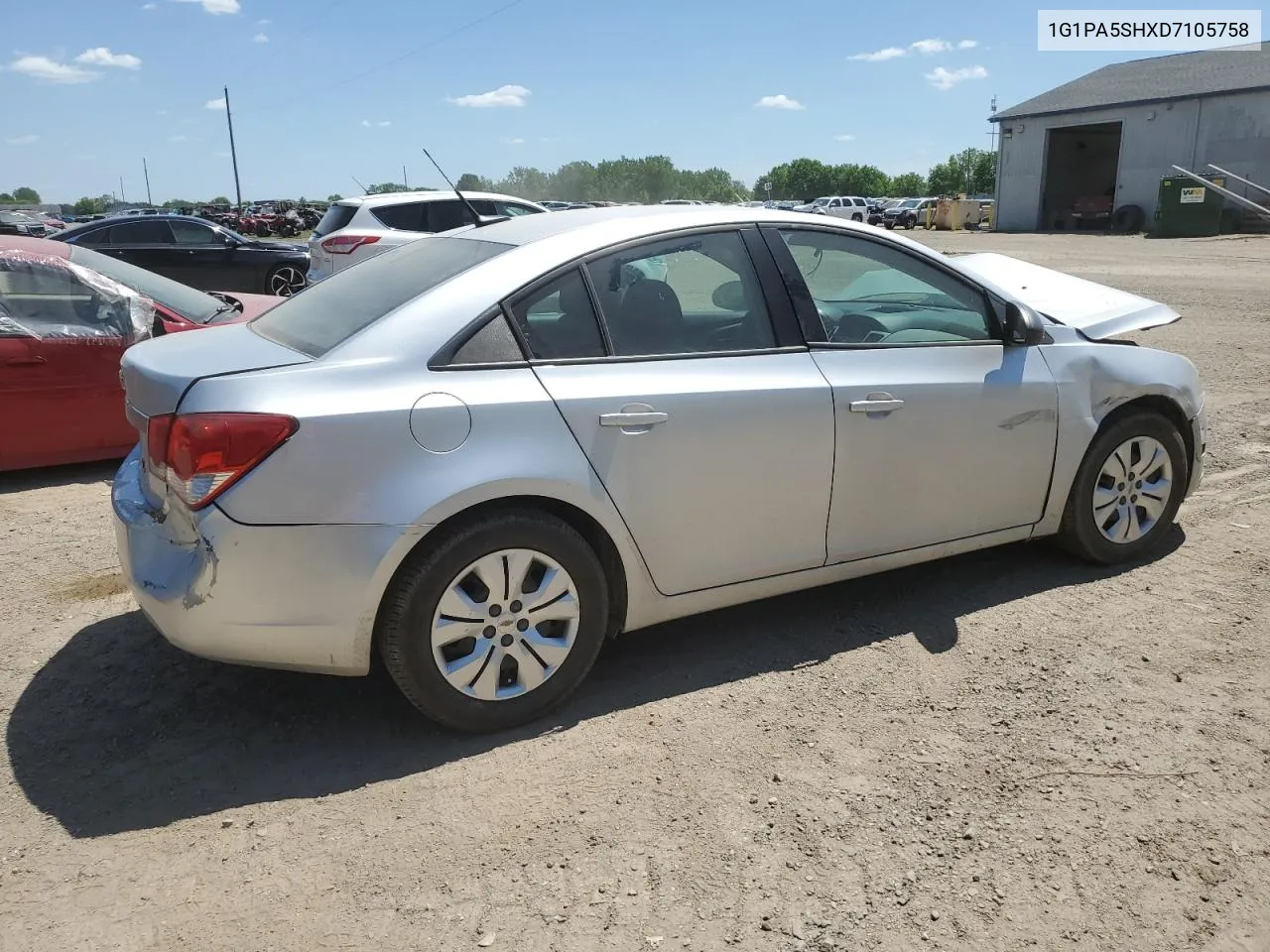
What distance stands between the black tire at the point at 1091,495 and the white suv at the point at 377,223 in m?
9.52

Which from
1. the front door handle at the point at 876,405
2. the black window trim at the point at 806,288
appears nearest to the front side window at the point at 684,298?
the black window trim at the point at 806,288

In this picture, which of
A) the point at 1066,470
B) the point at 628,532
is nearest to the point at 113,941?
the point at 628,532

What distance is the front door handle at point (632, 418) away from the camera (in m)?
3.19

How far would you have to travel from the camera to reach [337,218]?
1334 centimetres

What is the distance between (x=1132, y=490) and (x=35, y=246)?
21.0 ft

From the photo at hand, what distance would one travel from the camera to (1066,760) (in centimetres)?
304

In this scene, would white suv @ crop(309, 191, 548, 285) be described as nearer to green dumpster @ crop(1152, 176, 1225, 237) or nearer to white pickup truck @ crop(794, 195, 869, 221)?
green dumpster @ crop(1152, 176, 1225, 237)

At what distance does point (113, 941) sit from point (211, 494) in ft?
3.74

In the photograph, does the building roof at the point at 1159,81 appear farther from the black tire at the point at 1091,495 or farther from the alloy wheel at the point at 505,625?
the alloy wheel at the point at 505,625

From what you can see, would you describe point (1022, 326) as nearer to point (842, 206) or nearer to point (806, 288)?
point (806, 288)

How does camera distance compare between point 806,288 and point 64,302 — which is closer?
point 806,288

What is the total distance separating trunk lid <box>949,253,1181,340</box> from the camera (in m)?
4.39

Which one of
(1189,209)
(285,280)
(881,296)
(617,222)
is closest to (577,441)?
(617,222)

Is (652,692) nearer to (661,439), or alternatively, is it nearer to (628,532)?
(628,532)
